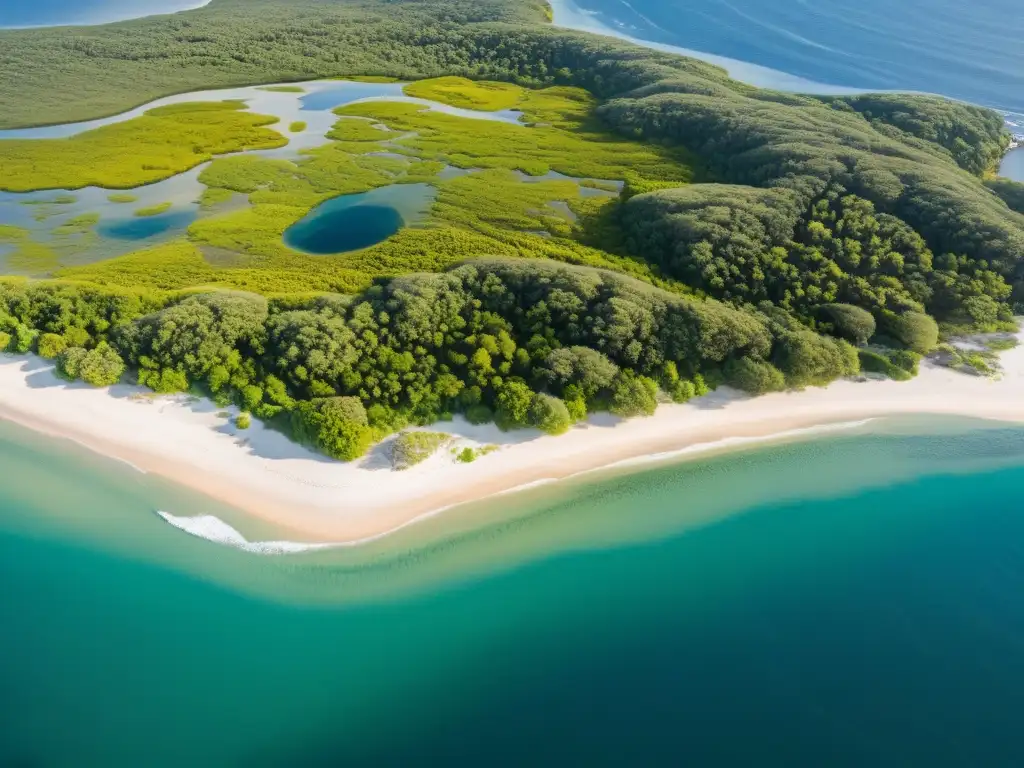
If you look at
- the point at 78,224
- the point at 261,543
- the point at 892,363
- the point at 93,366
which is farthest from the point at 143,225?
the point at 892,363

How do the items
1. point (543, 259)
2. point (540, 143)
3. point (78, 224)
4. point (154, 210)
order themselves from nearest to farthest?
1. point (543, 259)
2. point (78, 224)
3. point (154, 210)
4. point (540, 143)

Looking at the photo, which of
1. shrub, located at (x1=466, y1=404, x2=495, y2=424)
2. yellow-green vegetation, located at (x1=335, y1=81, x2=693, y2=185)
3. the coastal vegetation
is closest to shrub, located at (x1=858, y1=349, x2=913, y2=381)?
the coastal vegetation

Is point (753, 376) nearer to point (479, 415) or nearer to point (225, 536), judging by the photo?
point (479, 415)

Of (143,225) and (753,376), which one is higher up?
(753,376)

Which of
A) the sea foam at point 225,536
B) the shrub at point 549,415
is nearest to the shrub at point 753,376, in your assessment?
the shrub at point 549,415

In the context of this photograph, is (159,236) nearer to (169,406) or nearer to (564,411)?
(169,406)

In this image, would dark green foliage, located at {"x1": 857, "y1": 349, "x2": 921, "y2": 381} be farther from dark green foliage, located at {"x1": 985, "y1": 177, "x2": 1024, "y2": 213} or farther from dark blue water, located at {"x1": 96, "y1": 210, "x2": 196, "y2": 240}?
dark blue water, located at {"x1": 96, "y1": 210, "x2": 196, "y2": 240}
